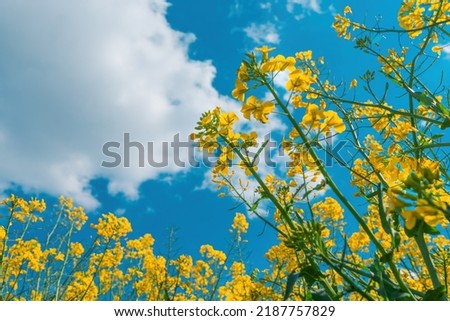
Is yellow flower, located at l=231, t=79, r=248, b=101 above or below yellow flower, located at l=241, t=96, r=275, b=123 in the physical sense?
above

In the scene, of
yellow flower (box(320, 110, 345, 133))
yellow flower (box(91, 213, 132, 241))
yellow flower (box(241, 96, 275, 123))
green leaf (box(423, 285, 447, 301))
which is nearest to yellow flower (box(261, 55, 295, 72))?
yellow flower (box(241, 96, 275, 123))

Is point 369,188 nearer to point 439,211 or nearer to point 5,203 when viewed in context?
point 439,211

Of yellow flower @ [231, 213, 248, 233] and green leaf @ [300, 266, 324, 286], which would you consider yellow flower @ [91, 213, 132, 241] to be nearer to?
yellow flower @ [231, 213, 248, 233]

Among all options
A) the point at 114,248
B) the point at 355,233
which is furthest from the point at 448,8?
the point at 114,248

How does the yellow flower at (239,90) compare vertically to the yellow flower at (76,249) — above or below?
below

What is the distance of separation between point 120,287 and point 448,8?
19.1 feet

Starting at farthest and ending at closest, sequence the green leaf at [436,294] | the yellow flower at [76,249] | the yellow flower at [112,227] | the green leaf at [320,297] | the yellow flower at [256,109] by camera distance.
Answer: the yellow flower at [76,249], the yellow flower at [112,227], the yellow flower at [256,109], the green leaf at [320,297], the green leaf at [436,294]

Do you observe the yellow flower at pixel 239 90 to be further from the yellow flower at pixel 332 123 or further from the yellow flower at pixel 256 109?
the yellow flower at pixel 332 123

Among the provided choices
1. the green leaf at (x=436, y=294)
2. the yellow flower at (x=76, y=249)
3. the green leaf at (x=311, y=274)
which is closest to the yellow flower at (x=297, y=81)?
the green leaf at (x=311, y=274)

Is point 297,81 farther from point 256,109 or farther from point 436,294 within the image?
point 436,294

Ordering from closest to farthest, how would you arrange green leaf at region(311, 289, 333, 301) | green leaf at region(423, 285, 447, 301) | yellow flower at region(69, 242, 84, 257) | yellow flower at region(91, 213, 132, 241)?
green leaf at region(423, 285, 447, 301)
green leaf at region(311, 289, 333, 301)
yellow flower at region(91, 213, 132, 241)
yellow flower at region(69, 242, 84, 257)

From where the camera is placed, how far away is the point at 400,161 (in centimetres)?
175

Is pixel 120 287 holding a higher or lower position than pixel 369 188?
higher

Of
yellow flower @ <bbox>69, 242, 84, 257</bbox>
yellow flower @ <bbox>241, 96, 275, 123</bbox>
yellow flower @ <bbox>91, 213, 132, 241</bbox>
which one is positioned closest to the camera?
yellow flower @ <bbox>241, 96, 275, 123</bbox>
